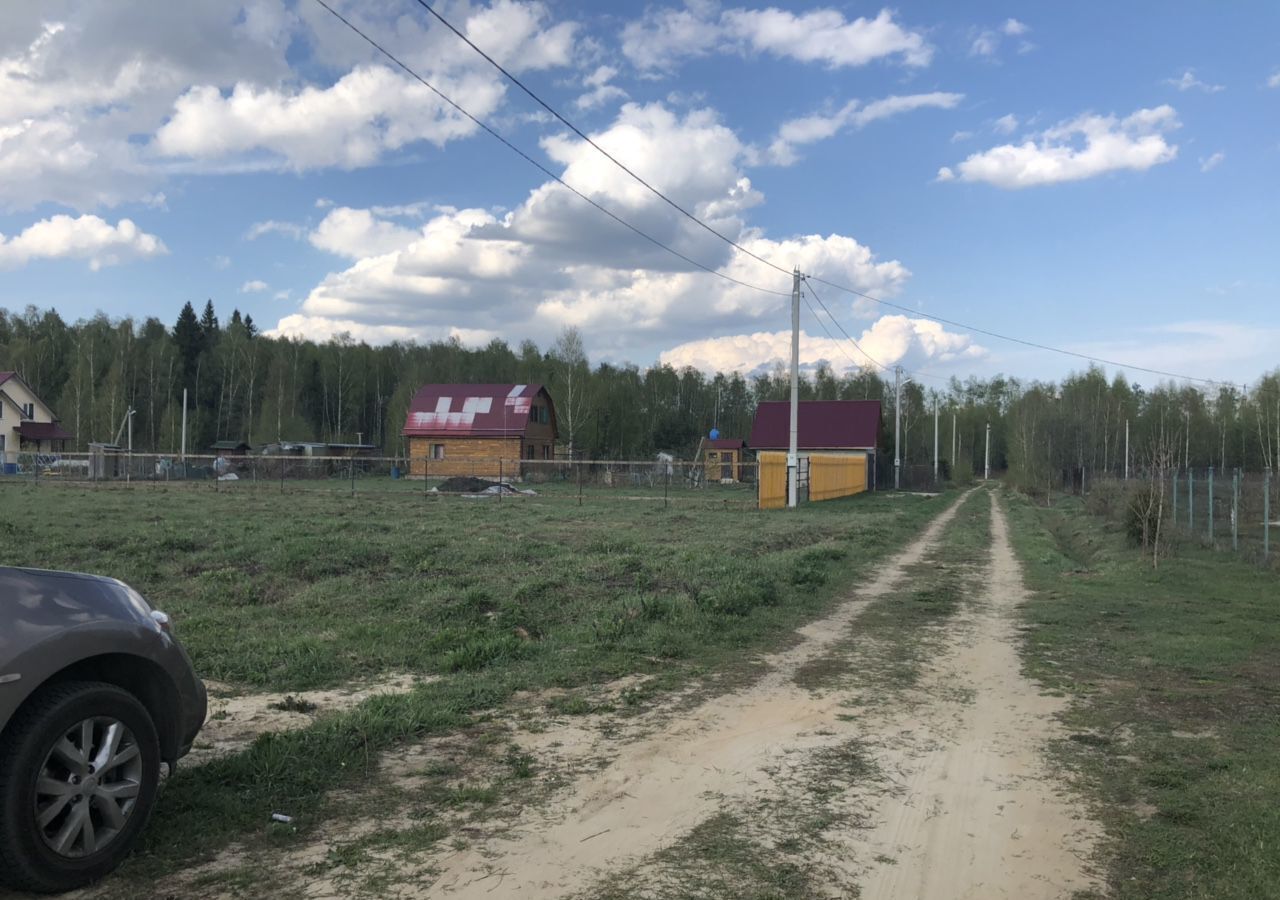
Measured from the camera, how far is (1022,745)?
5.84 metres

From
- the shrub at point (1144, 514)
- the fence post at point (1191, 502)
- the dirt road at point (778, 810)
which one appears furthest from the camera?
the fence post at point (1191, 502)

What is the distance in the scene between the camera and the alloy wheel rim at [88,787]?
11.6 feet

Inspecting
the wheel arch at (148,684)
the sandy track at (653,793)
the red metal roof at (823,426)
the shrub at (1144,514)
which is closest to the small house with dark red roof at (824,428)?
the red metal roof at (823,426)

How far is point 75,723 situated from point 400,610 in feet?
21.2

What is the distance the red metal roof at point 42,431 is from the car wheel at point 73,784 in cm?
7535

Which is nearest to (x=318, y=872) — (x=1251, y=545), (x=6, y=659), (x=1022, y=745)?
(x=6, y=659)

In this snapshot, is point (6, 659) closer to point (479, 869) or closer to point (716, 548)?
point (479, 869)

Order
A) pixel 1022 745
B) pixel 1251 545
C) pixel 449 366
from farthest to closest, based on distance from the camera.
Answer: pixel 449 366
pixel 1251 545
pixel 1022 745

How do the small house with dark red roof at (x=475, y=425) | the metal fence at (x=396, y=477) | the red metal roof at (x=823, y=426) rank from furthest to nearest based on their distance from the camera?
the red metal roof at (x=823, y=426)
the small house with dark red roof at (x=475, y=425)
the metal fence at (x=396, y=477)

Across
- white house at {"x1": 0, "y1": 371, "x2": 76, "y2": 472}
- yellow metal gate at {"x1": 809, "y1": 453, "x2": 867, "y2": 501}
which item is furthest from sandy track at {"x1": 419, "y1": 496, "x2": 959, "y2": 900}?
white house at {"x1": 0, "y1": 371, "x2": 76, "y2": 472}

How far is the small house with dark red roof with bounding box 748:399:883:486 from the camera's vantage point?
60125 millimetres

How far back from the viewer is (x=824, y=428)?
6166 cm

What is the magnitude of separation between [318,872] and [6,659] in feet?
4.96

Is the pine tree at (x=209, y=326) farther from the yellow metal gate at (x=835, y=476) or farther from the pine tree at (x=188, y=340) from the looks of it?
the yellow metal gate at (x=835, y=476)
